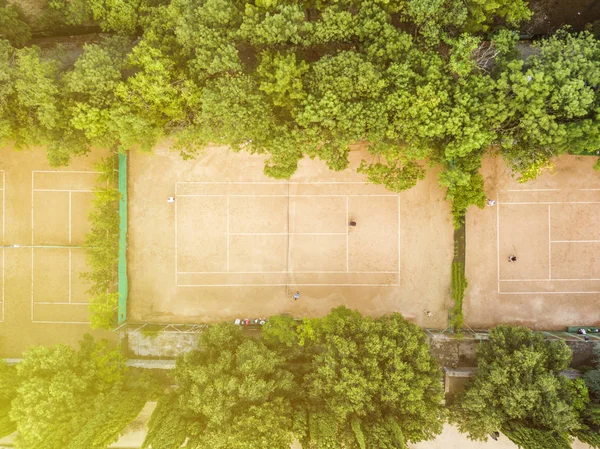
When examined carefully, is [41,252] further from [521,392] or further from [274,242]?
[521,392]

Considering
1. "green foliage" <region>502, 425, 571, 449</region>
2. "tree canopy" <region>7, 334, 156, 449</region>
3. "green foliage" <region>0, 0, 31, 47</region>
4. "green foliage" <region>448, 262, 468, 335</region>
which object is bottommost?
"green foliage" <region>502, 425, 571, 449</region>

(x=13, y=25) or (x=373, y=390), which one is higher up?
(x=13, y=25)

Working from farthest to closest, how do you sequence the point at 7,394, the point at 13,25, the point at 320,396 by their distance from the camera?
the point at 13,25
the point at 7,394
the point at 320,396

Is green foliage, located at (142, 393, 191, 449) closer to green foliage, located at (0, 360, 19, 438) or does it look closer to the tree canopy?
the tree canopy

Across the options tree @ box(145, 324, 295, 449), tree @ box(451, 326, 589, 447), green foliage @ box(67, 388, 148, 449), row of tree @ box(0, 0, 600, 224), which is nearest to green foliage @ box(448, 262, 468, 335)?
tree @ box(451, 326, 589, 447)

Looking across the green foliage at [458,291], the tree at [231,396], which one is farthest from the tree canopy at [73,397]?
the green foliage at [458,291]

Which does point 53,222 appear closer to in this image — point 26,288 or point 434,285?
point 26,288

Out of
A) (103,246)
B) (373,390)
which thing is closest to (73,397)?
(103,246)
